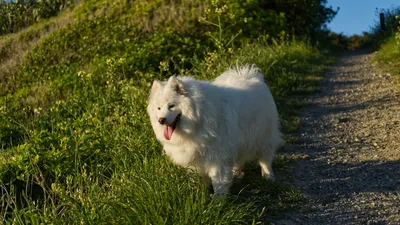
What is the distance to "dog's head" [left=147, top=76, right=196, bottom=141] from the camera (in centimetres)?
399

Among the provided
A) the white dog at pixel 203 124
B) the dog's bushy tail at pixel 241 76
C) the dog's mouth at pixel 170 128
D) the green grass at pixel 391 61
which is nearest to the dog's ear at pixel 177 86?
the white dog at pixel 203 124

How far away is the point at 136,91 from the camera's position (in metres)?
7.09

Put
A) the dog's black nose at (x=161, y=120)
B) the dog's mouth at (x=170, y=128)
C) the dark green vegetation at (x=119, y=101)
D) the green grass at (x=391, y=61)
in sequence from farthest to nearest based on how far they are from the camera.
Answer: the green grass at (x=391, y=61) → the dog's mouth at (x=170, y=128) → the dog's black nose at (x=161, y=120) → the dark green vegetation at (x=119, y=101)

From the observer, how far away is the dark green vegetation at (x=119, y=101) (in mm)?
3684

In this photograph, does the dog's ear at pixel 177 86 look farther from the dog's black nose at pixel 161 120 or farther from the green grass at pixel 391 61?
the green grass at pixel 391 61

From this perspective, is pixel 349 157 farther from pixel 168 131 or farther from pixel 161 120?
pixel 161 120

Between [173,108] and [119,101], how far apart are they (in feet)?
12.6

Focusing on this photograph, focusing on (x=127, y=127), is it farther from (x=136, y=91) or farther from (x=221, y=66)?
(x=221, y=66)

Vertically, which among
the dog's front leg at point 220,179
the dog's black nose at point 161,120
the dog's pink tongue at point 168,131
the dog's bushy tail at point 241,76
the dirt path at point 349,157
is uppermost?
the dog's bushy tail at point 241,76

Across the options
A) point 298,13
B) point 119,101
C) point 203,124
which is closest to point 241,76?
point 203,124

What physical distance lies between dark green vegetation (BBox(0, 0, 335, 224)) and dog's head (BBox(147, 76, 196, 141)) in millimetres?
403

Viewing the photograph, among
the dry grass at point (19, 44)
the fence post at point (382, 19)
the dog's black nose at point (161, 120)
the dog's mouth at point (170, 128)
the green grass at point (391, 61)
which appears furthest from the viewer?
the fence post at point (382, 19)

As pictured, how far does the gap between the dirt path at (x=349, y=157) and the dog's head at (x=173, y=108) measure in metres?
1.11

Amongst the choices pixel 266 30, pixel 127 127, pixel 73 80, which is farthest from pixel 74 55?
pixel 127 127
